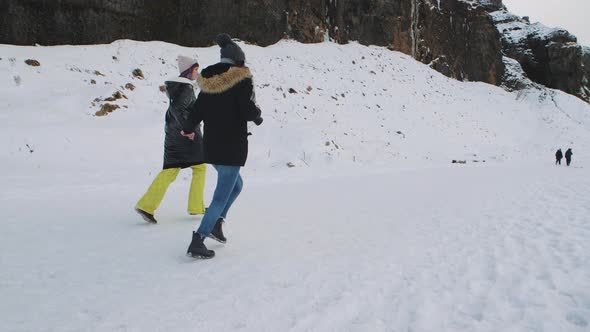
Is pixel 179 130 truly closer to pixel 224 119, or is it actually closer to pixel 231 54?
pixel 224 119

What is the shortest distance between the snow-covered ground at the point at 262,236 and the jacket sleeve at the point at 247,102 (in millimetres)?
1277

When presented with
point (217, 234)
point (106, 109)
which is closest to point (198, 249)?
point (217, 234)

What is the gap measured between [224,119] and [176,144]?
1388 mm

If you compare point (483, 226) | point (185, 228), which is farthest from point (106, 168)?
point (483, 226)

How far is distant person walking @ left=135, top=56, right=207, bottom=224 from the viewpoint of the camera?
14.4 ft

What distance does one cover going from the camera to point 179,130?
4.51m

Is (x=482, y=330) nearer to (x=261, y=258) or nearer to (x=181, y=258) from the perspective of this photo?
(x=261, y=258)

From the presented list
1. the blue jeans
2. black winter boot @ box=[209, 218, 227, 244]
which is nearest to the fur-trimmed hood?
the blue jeans

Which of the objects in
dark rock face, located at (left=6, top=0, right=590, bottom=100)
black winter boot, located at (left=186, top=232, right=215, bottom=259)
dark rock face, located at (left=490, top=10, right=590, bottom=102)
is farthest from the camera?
dark rock face, located at (left=490, top=10, right=590, bottom=102)

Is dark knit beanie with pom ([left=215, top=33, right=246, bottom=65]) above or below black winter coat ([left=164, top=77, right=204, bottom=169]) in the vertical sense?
above

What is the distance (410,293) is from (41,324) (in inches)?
87.5

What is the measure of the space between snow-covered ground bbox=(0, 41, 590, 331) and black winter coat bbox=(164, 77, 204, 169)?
2.55 feet

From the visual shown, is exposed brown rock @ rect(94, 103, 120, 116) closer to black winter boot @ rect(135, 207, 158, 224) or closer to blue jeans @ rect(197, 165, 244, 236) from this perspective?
black winter boot @ rect(135, 207, 158, 224)

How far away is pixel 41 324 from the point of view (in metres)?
2.14
